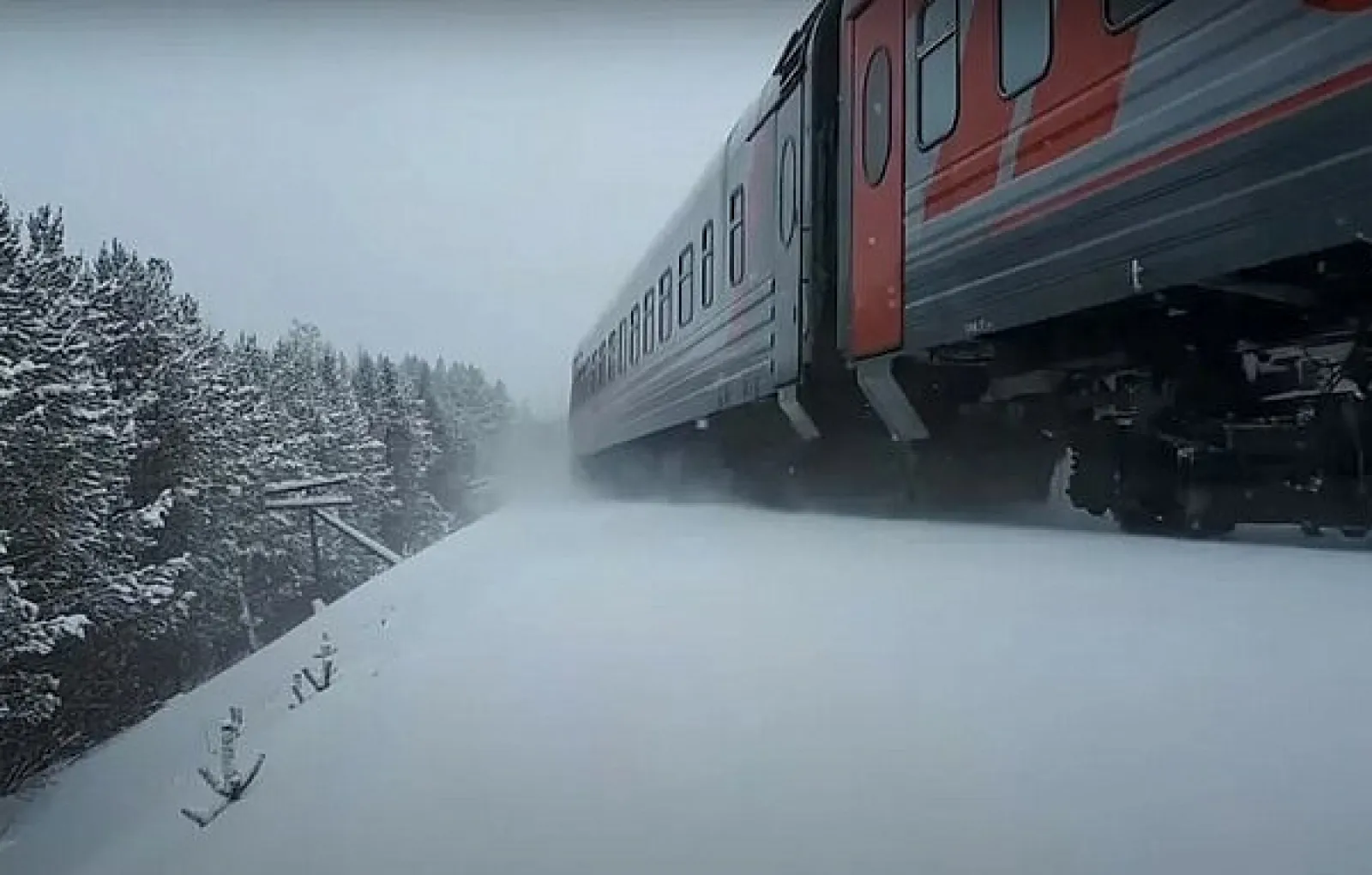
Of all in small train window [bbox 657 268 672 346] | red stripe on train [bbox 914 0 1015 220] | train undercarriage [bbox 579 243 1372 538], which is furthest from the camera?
small train window [bbox 657 268 672 346]

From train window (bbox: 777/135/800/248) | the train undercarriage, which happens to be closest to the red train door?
the train undercarriage

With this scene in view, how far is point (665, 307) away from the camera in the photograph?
1452 cm

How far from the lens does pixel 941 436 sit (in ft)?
25.3

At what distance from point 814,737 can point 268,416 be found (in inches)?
1139

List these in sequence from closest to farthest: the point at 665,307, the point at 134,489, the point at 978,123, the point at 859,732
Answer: the point at 859,732 → the point at 978,123 → the point at 665,307 → the point at 134,489

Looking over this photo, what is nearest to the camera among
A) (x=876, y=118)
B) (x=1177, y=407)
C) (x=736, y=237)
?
(x=1177, y=407)

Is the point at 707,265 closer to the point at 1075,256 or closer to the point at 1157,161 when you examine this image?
the point at 1075,256

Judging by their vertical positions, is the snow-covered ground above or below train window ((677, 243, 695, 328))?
below

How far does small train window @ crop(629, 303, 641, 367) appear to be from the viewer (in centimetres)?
1733

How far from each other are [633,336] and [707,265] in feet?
20.1

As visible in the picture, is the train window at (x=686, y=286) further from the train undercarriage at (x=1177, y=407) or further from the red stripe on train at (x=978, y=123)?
the red stripe on train at (x=978, y=123)

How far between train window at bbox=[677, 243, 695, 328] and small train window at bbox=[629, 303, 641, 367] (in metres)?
3.64

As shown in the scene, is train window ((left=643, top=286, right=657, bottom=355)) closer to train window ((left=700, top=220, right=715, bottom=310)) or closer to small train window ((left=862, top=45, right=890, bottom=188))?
train window ((left=700, top=220, right=715, bottom=310))

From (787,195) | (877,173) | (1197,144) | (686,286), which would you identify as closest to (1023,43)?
(1197,144)
